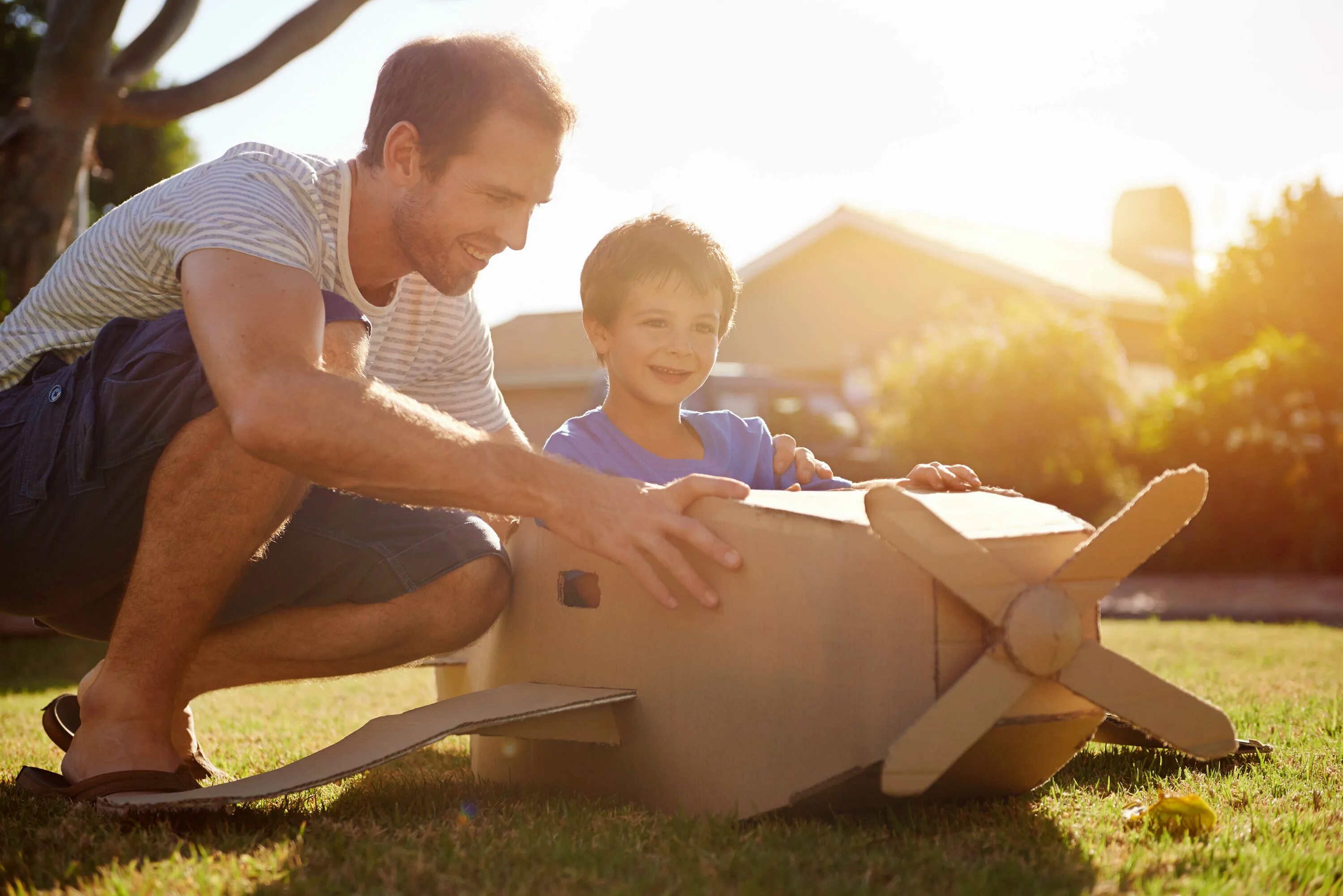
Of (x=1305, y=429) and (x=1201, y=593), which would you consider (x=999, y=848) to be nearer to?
(x=1201, y=593)

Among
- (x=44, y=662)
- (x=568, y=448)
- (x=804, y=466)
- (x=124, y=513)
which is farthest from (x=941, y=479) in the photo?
(x=44, y=662)

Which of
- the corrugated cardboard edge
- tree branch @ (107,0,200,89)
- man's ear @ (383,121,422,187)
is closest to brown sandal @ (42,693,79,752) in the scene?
the corrugated cardboard edge

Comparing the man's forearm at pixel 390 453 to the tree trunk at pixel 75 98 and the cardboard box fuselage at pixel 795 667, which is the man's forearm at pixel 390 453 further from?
the tree trunk at pixel 75 98

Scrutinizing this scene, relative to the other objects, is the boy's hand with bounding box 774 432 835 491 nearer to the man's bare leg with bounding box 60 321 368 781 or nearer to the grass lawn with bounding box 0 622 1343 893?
the grass lawn with bounding box 0 622 1343 893

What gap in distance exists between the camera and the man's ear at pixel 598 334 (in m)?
2.98

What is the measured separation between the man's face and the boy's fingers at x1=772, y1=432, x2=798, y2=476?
0.90 m

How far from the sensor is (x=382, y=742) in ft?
6.17

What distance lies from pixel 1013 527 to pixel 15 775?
2066 millimetres

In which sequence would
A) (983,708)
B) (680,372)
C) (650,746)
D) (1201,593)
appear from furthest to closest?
(1201,593), (680,372), (650,746), (983,708)

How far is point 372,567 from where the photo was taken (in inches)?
88.6

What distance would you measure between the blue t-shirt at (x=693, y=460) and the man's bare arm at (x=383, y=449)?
72 centimetres

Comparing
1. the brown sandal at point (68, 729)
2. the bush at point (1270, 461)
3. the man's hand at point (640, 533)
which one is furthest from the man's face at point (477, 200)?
the bush at point (1270, 461)

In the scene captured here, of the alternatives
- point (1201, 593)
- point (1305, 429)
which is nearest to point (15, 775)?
point (1201, 593)

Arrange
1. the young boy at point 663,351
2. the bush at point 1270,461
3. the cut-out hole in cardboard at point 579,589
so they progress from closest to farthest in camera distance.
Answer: the cut-out hole in cardboard at point 579,589 → the young boy at point 663,351 → the bush at point 1270,461
